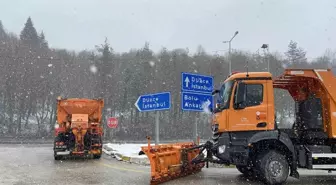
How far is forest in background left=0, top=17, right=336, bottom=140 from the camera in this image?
52.4 m

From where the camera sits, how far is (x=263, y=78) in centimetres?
987

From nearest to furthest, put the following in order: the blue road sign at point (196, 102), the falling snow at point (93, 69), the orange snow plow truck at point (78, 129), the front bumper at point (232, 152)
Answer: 1. the front bumper at point (232, 152)
2. the blue road sign at point (196, 102)
3. the orange snow plow truck at point (78, 129)
4. the falling snow at point (93, 69)

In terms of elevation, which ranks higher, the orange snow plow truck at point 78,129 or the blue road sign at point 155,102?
the blue road sign at point 155,102

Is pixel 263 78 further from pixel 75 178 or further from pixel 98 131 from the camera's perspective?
pixel 98 131

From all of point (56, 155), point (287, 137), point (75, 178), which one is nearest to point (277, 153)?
point (287, 137)

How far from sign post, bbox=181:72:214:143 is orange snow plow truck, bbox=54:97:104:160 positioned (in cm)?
564

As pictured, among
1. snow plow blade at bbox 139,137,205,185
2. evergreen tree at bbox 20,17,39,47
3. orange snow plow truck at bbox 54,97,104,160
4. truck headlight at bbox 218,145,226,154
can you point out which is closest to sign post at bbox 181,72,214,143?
snow plow blade at bbox 139,137,205,185

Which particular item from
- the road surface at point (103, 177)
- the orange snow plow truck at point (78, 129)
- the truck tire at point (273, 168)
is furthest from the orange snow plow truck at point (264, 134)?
the orange snow plow truck at point (78, 129)

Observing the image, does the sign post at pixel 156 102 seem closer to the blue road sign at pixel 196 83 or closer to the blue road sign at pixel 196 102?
the blue road sign at pixel 196 102

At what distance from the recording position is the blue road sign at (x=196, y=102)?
12.7 meters

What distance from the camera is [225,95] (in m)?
10.2

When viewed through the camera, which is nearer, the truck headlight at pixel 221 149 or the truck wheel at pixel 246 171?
the truck headlight at pixel 221 149

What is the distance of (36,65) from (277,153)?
5094 cm

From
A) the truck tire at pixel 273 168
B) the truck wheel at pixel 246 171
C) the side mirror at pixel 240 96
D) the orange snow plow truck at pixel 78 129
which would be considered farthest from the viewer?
the orange snow plow truck at pixel 78 129
